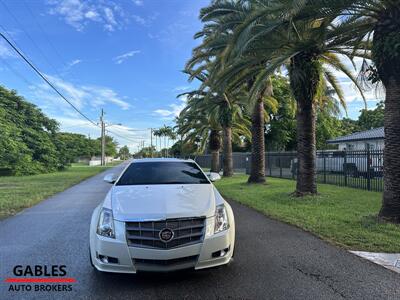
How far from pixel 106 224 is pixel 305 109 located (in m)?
10.0

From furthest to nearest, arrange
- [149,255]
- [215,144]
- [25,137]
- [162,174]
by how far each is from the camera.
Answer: [25,137] → [215,144] → [162,174] → [149,255]

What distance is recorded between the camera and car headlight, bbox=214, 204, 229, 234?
4538mm

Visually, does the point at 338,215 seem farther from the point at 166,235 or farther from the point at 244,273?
the point at 166,235

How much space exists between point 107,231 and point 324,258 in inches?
133

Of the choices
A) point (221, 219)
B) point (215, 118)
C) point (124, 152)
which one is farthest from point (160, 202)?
point (124, 152)

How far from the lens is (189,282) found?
177 inches

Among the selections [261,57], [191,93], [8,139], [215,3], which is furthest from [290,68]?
[8,139]

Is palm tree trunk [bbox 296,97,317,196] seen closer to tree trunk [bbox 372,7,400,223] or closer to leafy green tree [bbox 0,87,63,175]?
tree trunk [bbox 372,7,400,223]

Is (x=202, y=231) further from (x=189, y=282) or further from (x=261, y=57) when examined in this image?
(x=261, y=57)

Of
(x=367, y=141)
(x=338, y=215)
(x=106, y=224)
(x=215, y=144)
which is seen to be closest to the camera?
(x=106, y=224)

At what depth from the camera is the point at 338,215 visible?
902 centimetres

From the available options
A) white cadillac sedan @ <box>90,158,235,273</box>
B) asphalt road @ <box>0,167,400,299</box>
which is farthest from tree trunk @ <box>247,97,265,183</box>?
white cadillac sedan @ <box>90,158,235,273</box>

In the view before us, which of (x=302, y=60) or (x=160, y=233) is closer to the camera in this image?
(x=160, y=233)

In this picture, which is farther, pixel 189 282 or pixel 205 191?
pixel 205 191
